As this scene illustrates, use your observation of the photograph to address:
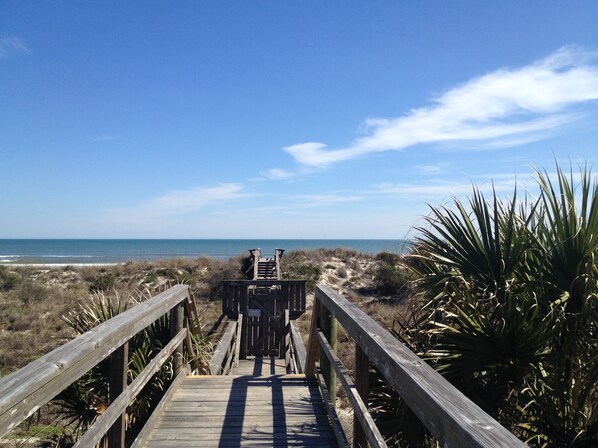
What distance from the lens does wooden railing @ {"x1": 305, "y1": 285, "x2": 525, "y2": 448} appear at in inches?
49.2

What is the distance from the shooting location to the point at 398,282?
20.7 m

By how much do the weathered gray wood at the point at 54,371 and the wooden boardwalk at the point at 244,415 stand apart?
113 cm

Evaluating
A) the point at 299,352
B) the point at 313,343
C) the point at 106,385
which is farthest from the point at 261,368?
the point at 106,385

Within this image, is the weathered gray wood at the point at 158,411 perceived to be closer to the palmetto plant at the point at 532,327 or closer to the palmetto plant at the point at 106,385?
the palmetto plant at the point at 106,385

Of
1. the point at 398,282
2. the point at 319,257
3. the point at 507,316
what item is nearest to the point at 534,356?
the point at 507,316

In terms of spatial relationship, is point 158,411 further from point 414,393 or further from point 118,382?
point 414,393

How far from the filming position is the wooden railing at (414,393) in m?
1.25

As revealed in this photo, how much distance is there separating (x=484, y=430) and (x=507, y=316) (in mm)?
2158

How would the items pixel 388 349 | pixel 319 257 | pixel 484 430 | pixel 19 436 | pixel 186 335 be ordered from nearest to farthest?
pixel 484 430
pixel 388 349
pixel 186 335
pixel 19 436
pixel 319 257

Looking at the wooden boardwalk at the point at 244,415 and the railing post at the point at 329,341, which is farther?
the railing post at the point at 329,341

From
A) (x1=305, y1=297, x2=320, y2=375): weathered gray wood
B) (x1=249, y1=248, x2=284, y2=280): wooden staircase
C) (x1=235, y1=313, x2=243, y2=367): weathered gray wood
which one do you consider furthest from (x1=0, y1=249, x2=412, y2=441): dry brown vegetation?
(x1=305, y1=297, x2=320, y2=375): weathered gray wood

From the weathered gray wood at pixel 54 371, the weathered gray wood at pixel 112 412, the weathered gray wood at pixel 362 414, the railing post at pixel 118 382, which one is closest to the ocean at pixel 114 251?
the weathered gray wood at pixel 362 414

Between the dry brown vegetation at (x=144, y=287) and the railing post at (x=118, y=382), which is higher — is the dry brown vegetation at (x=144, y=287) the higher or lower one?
the lower one

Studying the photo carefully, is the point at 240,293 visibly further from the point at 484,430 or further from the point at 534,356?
the point at 484,430
